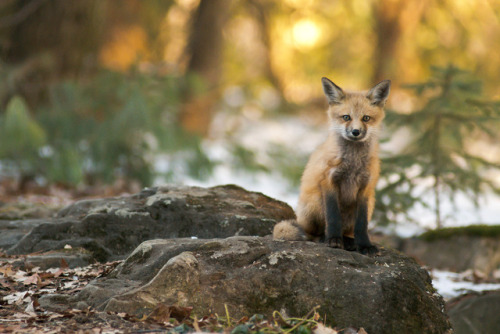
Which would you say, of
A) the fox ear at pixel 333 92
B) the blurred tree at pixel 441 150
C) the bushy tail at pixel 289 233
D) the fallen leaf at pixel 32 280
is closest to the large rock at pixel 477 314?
the bushy tail at pixel 289 233

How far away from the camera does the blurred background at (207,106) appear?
7402 mm

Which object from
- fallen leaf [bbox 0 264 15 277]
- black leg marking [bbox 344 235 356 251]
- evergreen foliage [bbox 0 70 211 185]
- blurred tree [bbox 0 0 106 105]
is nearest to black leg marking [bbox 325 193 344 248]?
black leg marking [bbox 344 235 356 251]

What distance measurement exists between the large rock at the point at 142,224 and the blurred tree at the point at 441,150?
3.12 meters

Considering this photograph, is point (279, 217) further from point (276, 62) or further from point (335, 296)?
point (276, 62)

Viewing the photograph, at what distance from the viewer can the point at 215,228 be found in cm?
456

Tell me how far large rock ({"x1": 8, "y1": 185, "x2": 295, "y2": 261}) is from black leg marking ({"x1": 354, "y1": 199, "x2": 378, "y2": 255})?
96cm

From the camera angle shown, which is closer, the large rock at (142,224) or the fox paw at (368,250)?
the fox paw at (368,250)

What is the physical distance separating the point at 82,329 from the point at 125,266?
2.63 ft

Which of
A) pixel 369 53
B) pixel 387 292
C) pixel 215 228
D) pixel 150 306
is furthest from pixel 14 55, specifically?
pixel 369 53

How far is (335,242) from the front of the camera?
3775 millimetres

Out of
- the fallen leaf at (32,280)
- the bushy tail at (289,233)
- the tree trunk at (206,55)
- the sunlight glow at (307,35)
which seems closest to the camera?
the fallen leaf at (32,280)

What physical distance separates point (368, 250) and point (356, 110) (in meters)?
1.05

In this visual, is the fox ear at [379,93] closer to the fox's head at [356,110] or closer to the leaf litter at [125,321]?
the fox's head at [356,110]

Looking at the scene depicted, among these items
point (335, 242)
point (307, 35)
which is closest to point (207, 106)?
point (307, 35)
